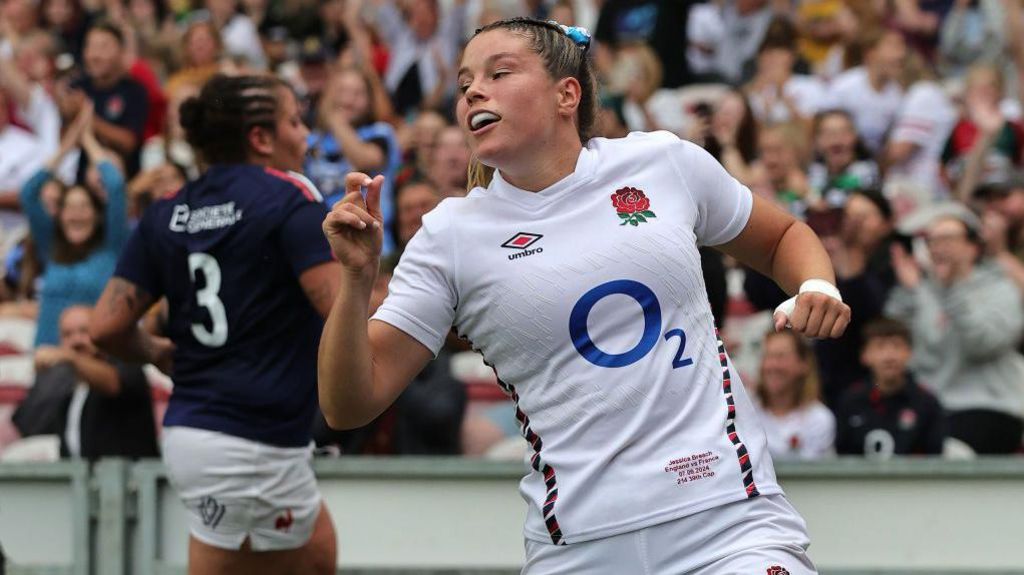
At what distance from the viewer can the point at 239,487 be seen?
18.7 feet

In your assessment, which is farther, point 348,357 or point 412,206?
point 412,206

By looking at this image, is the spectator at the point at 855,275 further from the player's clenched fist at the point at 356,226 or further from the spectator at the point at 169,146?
the player's clenched fist at the point at 356,226

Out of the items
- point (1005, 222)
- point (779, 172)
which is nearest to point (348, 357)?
point (1005, 222)

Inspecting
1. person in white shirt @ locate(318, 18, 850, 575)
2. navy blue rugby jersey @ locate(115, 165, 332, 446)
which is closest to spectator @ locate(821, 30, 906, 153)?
navy blue rugby jersey @ locate(115, 165, 332, 446)

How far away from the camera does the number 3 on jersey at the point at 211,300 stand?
18.7 ft

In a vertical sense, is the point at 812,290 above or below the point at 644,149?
below

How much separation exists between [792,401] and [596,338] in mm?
4812

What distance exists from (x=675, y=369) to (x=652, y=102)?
29.4 ft

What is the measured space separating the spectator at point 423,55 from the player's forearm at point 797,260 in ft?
30.4

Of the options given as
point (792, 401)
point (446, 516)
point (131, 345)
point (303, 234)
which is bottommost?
point (446, 516)

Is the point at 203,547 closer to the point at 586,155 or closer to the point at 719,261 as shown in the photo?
the point at 586,155

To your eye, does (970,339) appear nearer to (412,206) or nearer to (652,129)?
(412,206)

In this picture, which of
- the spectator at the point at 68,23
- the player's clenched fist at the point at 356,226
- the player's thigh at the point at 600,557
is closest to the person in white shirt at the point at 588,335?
the player's thigh at the point at 600,557

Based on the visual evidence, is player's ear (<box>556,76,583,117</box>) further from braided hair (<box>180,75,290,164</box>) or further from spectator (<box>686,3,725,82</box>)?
spectator (<box>686,3,725,82</box>)
